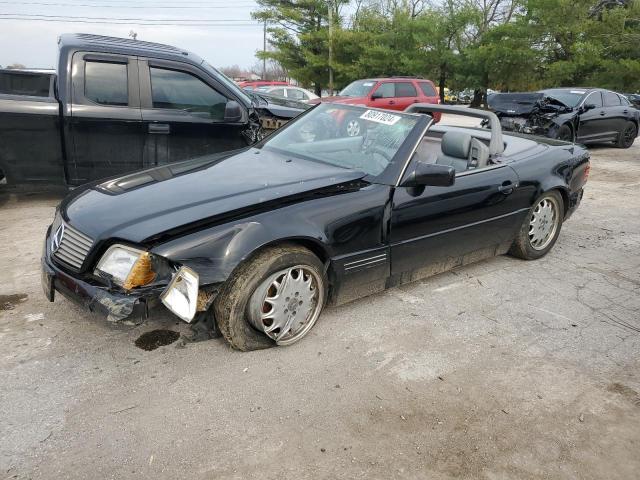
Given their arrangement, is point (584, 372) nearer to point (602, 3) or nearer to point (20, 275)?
point (20, 275)

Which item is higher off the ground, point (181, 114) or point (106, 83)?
point (106, 83)

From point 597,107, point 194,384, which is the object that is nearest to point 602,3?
point 597,107

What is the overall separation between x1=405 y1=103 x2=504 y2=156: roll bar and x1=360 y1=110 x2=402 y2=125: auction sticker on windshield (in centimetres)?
54

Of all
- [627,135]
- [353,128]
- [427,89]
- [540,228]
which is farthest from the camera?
[427,89]

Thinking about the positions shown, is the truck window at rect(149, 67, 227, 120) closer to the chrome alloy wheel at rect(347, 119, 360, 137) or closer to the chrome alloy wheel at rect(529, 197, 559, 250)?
the chrome alloy wheel at rect(347, 119, 360, 137)

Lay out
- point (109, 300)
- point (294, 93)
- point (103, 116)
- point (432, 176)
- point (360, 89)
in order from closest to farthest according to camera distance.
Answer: point (109, 300), point (432, 176), point (103, 116), point (360, 89), point (294, 93)

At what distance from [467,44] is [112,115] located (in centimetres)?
2945

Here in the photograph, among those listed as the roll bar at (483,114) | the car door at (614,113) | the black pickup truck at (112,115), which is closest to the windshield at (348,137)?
the roll bar at (483,114)

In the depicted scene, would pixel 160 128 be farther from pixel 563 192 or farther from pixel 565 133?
pixel 565 133

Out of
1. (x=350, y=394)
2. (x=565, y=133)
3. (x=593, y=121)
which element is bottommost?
(x=350, y=394)

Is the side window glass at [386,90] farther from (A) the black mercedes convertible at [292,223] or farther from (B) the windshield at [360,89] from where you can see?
(A) the black mercedes convertible at [292,223]

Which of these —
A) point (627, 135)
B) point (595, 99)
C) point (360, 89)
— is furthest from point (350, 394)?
point (360, 89)

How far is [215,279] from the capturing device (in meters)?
2.54

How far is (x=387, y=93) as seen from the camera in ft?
48.1
